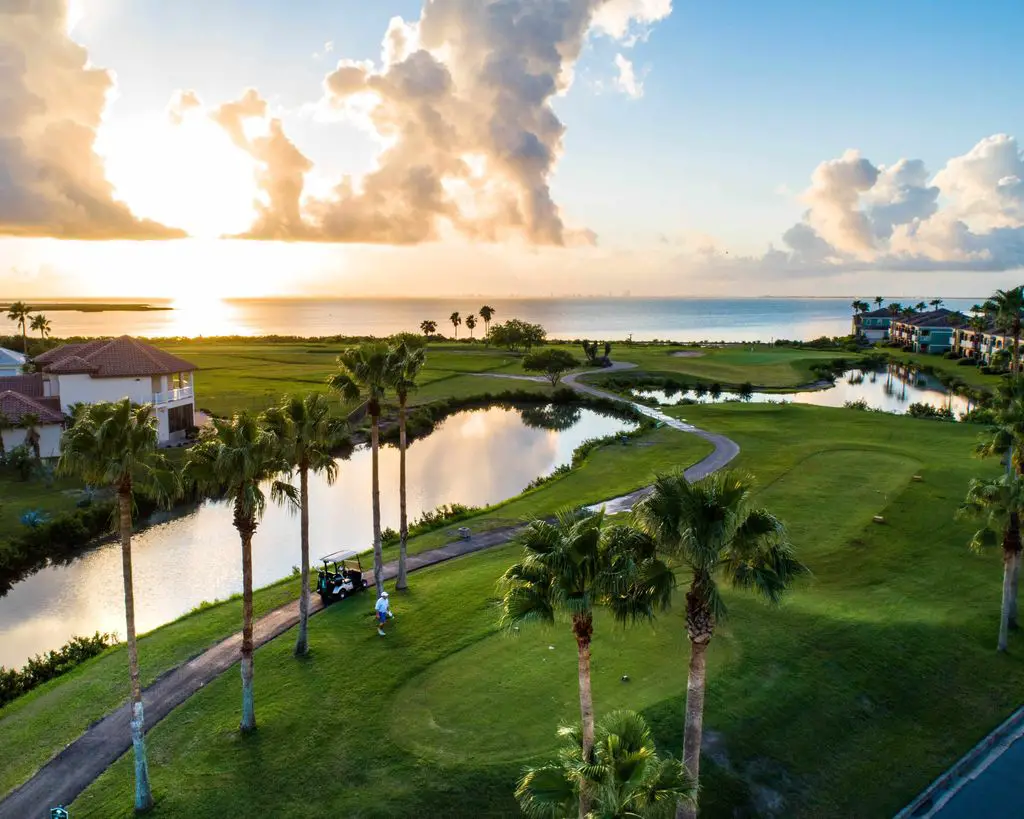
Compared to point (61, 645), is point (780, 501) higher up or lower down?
higher up

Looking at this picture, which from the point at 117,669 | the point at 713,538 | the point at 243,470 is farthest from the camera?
the point at 117,669

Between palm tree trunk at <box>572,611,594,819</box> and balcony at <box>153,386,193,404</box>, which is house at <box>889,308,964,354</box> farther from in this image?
palm tree trunk at <box>572,611,594,819</box>

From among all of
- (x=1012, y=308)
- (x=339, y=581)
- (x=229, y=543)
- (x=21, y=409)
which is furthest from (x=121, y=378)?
(x=1012, y=308)

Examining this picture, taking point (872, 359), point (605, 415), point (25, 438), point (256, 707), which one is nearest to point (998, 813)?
point (256, 707)

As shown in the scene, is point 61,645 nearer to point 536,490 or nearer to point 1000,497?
point 536,490

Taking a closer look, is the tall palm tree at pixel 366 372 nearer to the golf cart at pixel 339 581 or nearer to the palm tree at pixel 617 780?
the golf cart at pixel 339 581

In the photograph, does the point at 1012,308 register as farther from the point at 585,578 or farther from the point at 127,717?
the point at 127,717

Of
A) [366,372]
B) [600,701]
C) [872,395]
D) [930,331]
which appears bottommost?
[600,701]
